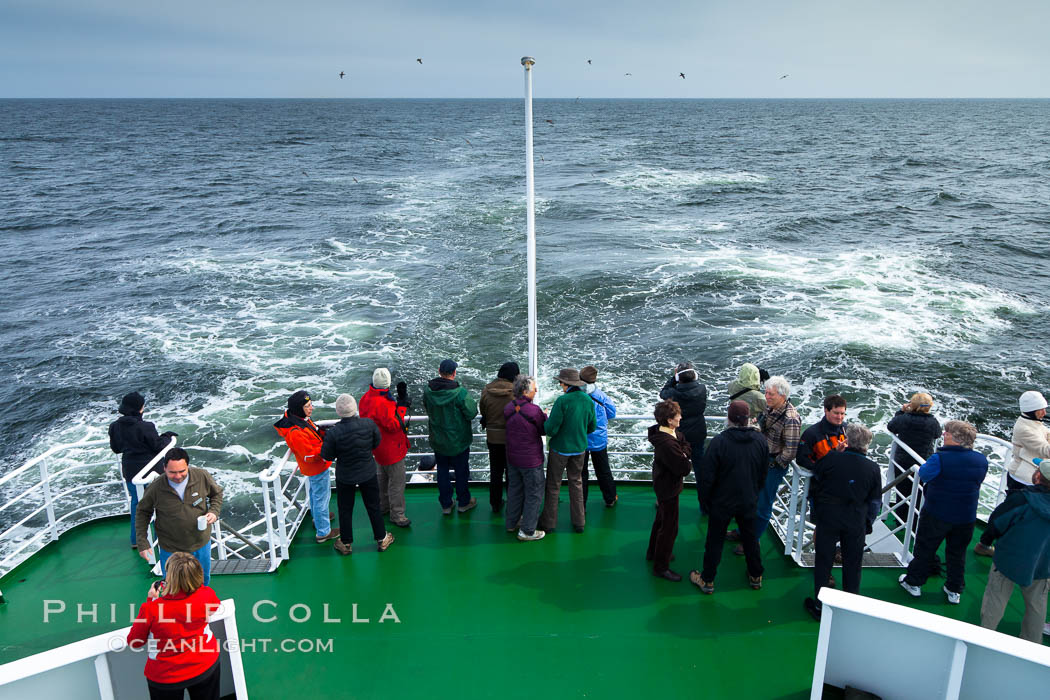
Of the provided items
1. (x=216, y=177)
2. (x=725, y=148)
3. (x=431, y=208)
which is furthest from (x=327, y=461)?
(x=725, y=148)

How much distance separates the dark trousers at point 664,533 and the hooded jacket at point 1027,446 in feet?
8.58

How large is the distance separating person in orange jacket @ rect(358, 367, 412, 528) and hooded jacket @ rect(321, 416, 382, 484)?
1.05ft

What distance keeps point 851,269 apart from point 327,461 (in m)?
25.7

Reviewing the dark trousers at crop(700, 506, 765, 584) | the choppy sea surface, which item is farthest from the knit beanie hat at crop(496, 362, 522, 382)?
the choppy sea surface

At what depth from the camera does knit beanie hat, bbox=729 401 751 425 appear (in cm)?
492

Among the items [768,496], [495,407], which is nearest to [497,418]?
[495,407]

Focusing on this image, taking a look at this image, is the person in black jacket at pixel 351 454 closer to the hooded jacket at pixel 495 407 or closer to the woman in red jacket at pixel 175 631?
the hooded jacket at pixel 495 407

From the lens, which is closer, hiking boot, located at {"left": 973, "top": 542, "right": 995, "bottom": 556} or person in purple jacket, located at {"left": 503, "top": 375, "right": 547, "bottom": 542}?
person in purple jacket, located at {"left": 503, "top": 375, "right": 547, "bottom": 542}

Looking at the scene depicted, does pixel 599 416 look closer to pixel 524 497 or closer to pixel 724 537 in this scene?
pixel 524 497

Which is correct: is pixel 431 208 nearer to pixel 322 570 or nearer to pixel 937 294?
pixel 937 294

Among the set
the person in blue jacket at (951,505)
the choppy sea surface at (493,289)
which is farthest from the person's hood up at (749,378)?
the choppy sea surface at (493,289)

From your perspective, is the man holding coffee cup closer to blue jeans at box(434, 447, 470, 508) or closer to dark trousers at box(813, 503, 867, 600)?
blue jeans at box(434, 447, 470, 508)

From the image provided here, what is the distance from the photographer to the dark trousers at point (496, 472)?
259 inches

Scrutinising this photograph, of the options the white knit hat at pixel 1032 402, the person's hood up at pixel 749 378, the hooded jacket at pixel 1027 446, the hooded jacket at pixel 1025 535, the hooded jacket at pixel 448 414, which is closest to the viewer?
the hooded jacket at pixel 1025 535
